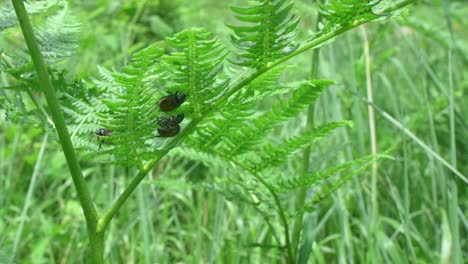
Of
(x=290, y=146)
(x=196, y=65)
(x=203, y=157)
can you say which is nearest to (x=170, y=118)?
(x=196, y=65)

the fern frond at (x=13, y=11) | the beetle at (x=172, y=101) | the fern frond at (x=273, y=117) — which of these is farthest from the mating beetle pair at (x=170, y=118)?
the fern frond at (x=13, y=11)

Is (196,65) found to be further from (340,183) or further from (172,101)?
(340,183)

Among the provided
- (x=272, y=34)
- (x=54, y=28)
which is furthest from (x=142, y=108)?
(x=54, y=28)

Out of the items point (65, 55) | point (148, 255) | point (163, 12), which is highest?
point (163, 12)

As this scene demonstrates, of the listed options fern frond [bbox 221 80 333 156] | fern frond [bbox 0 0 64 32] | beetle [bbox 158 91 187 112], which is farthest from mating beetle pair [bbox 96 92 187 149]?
fern frond [bbox 0 0 64 32]

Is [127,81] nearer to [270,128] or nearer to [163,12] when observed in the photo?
[270,128]

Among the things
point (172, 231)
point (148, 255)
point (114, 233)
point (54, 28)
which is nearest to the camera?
point (54, 28)

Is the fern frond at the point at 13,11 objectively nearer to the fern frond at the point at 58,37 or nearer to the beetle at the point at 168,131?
the fern frond at the point at 58,37
